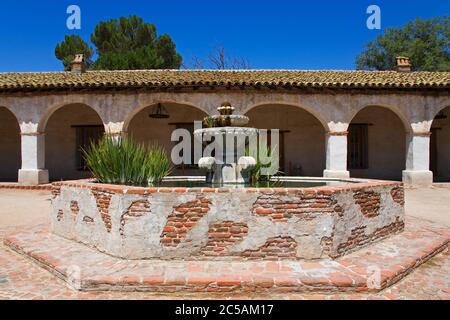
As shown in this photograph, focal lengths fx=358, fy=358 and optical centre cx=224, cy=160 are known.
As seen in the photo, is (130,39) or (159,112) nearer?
(159,112)

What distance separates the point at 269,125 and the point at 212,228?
10.9 metres

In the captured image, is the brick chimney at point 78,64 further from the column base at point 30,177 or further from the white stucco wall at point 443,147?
the white stucco wall at point 443,147

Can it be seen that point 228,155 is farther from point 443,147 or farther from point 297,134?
point 443,147

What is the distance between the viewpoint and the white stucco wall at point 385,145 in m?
14.2

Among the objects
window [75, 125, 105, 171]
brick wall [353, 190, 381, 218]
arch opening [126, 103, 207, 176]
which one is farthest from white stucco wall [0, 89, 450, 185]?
brick wall [353, 190, 381, 218]

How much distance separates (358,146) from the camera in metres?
14.4

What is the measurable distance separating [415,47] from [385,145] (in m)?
22.7

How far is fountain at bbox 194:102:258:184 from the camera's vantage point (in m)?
5.40

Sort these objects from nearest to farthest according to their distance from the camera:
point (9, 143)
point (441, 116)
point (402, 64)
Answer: point (441, 116) → point (9, 143) → point (402, 64)

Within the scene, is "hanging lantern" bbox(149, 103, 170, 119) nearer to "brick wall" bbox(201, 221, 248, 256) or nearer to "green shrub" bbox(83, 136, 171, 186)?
"green shrub" bbox(83, 136, 171, 186)

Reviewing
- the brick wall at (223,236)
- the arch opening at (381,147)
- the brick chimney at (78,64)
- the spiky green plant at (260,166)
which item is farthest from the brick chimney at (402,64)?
the brick wall at (223,236)

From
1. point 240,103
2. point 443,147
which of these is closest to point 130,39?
point 240,103
